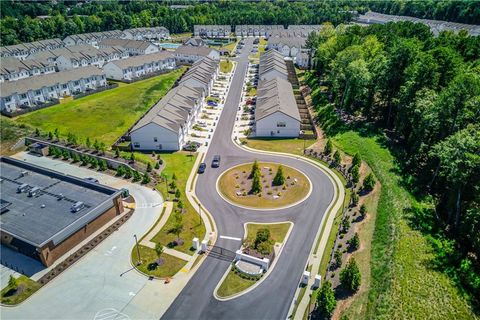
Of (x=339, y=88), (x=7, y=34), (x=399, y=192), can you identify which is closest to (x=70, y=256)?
(x=399, y=192)

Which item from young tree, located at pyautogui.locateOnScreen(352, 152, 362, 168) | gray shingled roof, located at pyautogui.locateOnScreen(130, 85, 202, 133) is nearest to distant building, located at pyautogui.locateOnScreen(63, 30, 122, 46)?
gray shingled roof, located at pyautogui.locateOnScreen(130, 85, 202, 133)

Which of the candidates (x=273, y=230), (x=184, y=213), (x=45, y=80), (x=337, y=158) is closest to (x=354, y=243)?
(x=273, y=230)

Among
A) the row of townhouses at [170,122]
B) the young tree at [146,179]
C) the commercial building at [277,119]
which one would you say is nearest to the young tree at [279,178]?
the commercial building at [277,119]

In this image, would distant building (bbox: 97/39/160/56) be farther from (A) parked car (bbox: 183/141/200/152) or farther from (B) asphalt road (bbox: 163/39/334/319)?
(B) asphalt road (bbox: 163/39/334/319)

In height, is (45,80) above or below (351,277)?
above

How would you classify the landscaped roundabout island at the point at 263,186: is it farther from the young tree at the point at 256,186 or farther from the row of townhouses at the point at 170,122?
Answer: the row of townhouses at the point at 170,122

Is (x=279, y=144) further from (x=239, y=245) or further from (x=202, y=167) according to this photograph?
(x=239, y=245)
